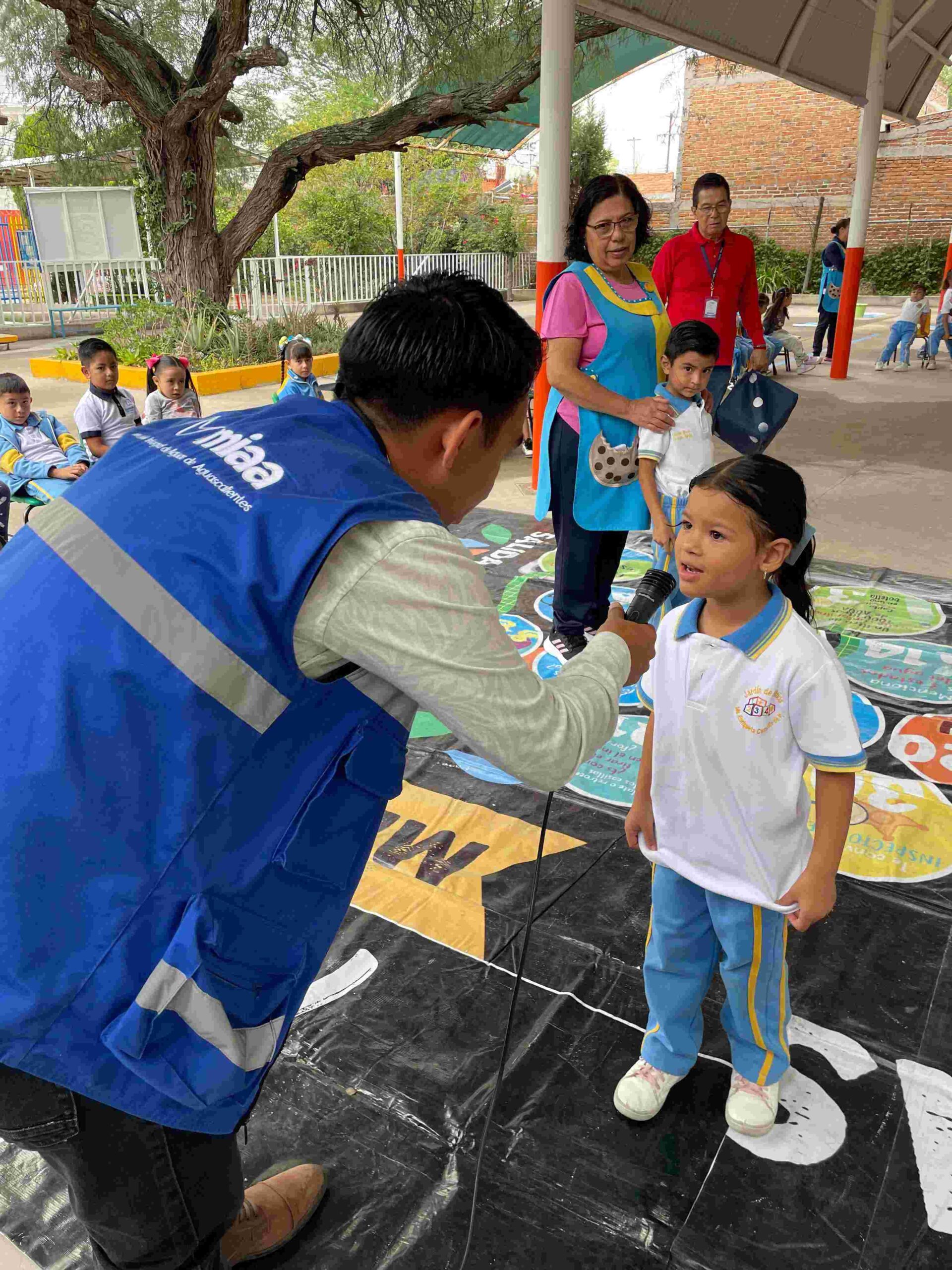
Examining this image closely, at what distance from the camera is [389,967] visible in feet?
7.18

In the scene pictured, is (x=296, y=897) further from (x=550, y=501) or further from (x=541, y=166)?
(x=541, y=166)

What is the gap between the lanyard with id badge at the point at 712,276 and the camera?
177 inches

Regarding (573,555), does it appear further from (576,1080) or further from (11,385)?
(11,385)

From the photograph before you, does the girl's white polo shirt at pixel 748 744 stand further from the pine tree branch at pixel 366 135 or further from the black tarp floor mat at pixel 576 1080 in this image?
the pine tree branch at pixel 366 135

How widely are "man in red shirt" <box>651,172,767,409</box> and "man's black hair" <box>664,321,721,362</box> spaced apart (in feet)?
3.58

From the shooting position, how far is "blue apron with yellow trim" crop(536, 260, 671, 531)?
3264 mm

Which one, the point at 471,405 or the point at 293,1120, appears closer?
the point at 471,405

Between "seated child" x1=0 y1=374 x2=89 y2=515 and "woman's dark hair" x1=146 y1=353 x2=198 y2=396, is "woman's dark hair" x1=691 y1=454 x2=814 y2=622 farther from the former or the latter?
"woman's dark hair" x1=146 y1=353 x2=198 y2=396

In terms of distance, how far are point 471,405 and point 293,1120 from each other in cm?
145

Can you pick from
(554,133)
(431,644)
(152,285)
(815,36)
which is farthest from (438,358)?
(152,285)

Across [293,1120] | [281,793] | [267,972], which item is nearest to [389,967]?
[293,1120]

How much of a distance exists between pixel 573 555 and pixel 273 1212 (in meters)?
2.50

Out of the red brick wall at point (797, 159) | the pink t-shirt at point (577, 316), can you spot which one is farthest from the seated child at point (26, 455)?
the red brick wall at point (797, 159)

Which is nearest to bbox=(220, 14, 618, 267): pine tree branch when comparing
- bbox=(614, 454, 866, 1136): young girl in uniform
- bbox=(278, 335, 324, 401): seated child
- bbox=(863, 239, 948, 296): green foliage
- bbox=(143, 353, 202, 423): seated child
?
bbox=(278, 335, 324, 401): seated child
